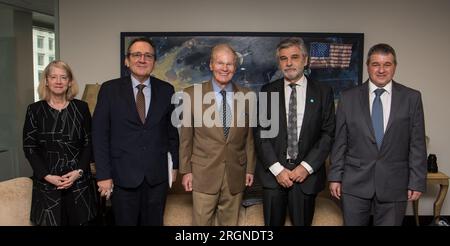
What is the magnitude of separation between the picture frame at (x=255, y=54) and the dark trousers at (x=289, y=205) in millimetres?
2066

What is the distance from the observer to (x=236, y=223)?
8.88 feet

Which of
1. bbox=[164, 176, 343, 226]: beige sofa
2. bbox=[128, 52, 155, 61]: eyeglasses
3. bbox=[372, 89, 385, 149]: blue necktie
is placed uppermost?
bbox=[128, 52, 155, 61]: eyeglasses

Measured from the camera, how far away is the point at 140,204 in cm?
262

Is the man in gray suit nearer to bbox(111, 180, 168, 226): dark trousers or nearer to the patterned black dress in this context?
bbox(111, 180, 168, 226): dark trousers

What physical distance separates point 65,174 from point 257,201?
1440 millimetres

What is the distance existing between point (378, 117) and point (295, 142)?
1.68 feet

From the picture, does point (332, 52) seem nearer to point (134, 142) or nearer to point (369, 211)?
point (369, 211)

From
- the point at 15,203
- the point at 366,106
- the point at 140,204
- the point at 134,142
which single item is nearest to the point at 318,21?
the point at 366,106

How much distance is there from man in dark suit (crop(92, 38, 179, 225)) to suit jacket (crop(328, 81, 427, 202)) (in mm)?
1122

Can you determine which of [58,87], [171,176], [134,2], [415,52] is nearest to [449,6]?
Answer: [415,52]

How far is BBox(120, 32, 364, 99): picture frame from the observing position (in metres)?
4.45

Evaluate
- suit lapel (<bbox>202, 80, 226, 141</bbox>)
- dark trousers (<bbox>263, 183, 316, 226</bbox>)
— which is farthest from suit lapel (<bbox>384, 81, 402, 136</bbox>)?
suit lapel (<bbox>202, 80, 226, 141</bbox>)

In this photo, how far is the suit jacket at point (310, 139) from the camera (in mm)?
2596

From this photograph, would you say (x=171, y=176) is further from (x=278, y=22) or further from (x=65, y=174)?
(x=278, y=22)
